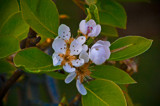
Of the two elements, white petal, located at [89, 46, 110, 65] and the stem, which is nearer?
white petal, located at [89, 46, 110, 65]

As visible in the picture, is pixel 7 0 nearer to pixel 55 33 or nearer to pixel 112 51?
pixel 55 33

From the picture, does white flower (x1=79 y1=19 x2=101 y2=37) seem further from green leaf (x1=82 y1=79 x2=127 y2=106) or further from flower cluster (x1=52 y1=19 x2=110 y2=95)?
green leaf (x1=82 y1=79 x2=127 y2=106)

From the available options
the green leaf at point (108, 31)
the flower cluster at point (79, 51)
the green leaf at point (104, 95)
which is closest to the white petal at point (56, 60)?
the flower cluster at point (79, 51)

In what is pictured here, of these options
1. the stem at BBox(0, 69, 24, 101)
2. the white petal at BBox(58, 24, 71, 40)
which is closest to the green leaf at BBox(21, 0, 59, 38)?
the white petal at BBox(58, 24, 71, 40)

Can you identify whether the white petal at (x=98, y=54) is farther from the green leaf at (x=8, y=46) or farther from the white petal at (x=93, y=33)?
the green leaf at (x=8, y=46)

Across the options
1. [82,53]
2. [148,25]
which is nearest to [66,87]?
[148,25]

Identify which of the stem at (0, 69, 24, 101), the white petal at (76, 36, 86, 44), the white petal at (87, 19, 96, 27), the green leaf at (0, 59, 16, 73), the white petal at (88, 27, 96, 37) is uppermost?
the white petal at (87, 19, 96, 27)

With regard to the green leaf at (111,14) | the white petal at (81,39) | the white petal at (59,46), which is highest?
the white petal at (81,39)
